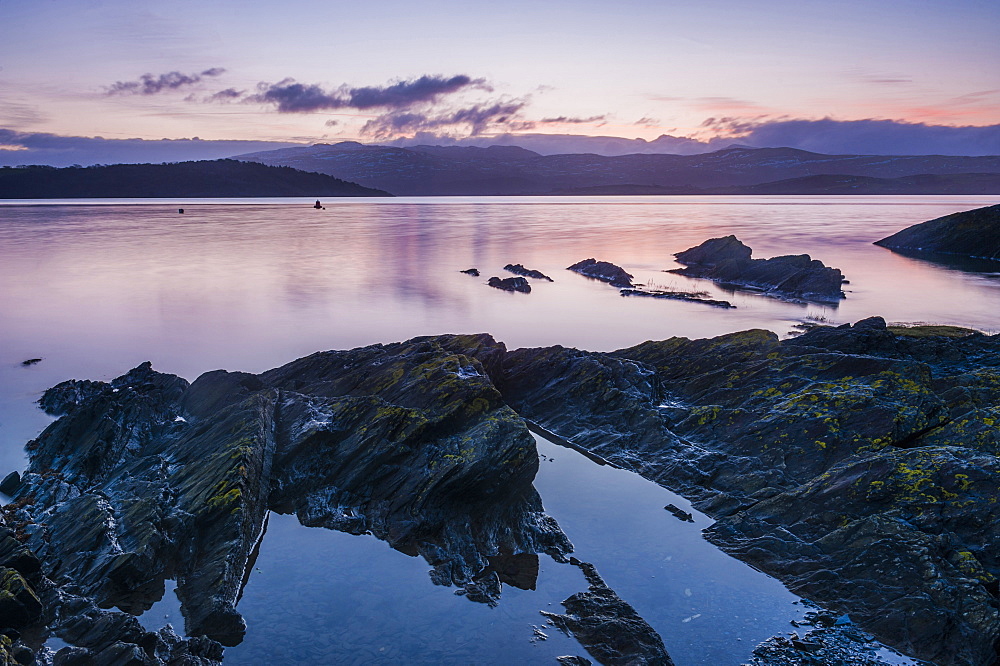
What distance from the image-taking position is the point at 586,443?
17.8 meters

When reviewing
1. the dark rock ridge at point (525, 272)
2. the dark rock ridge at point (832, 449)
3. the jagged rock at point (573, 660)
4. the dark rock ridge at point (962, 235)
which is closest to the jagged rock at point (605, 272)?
the dark rock ridge at point (525, 272)

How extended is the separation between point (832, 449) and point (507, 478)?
7.21m

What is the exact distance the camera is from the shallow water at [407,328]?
10555 millimetres

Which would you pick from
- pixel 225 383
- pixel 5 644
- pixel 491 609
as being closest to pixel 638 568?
Result: pixel 491 609

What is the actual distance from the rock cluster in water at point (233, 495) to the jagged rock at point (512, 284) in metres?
26.1

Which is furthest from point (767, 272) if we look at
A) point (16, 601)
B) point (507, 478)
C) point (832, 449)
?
point (16, 601)

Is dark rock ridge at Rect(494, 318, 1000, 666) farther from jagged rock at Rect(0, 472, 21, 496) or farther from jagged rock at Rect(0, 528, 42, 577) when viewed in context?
jagged rock at Rect(0, 472, 21, 496)

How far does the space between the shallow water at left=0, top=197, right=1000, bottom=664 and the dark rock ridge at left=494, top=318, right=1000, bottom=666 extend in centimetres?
105

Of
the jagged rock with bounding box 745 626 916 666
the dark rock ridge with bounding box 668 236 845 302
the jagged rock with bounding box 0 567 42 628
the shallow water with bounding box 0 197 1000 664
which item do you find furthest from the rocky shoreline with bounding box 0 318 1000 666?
the dark rock ridge with bounding box 668 236 845 302

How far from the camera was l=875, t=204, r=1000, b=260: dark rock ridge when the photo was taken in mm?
62531

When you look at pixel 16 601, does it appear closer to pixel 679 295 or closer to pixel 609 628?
pixel 609 628

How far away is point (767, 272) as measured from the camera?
47.6 metres

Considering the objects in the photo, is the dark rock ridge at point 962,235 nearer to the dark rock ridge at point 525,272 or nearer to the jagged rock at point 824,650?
the dark rock ridge at point 525,272

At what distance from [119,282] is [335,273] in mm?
15886
